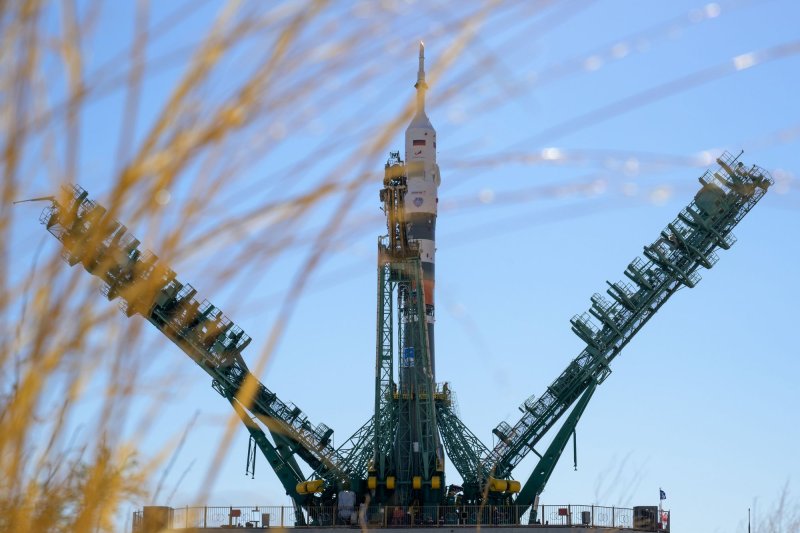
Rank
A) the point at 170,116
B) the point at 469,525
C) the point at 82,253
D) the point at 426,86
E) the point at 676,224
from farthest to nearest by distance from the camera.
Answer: the point at 676,224 → the point at 469,525 → the point at 426,86 → the point at 82,253 → the point at 170,116

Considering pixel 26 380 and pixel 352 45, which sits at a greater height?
pixel 352 45

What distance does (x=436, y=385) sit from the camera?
47.8m

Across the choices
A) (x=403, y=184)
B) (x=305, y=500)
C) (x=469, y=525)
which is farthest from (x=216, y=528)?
(x=403, y=184)

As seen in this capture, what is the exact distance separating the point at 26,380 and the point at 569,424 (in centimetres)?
4313

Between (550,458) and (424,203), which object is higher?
(424,203)

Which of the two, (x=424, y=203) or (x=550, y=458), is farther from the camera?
(x=424, y=203)

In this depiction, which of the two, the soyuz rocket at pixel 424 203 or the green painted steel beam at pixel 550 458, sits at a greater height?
the soyuz rocket at pixel 424 203

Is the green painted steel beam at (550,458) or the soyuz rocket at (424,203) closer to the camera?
the green painted steel beam at (550,458)

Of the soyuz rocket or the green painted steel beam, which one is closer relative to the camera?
the green painted steel beam

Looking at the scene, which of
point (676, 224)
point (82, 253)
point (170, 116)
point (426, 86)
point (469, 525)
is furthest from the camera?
point (676, 224)

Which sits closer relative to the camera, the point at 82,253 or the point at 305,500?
the point at 82,253

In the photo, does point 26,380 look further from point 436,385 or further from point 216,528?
point 436,385

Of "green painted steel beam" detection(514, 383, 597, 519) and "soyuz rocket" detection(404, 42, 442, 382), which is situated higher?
"soyuz rocket" detection(404, 42, 442, 382)

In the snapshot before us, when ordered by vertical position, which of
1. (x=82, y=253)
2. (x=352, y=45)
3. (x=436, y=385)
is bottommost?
(x=82, y=253)
